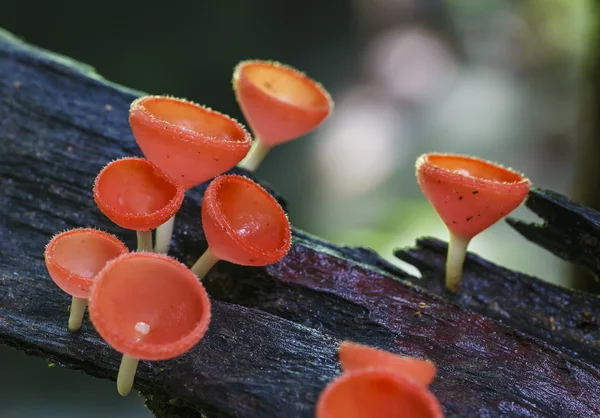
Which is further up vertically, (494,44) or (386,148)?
(494,44)

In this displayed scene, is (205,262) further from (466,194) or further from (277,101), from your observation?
(466,194)

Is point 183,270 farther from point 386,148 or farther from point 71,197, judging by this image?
point 386,148

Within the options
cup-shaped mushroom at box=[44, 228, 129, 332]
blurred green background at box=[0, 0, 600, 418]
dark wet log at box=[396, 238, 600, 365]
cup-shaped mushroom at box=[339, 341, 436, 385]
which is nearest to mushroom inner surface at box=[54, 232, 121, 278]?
cup-shaped mushroom at box=[44, 228, 129, 332]

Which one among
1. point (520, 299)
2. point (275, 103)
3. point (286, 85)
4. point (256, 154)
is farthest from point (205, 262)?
point (520, 299)

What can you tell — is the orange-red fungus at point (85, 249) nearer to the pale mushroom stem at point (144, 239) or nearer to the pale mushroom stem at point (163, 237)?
the pale mushroom stem at point (144, 239)

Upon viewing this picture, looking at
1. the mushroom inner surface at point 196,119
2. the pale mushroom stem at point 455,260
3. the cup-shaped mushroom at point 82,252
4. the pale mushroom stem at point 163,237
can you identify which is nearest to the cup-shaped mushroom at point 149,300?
the cup-shaped mushroom at point 82,252

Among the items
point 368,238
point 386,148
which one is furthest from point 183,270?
point 386,148

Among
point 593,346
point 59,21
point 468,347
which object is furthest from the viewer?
point 59,21
